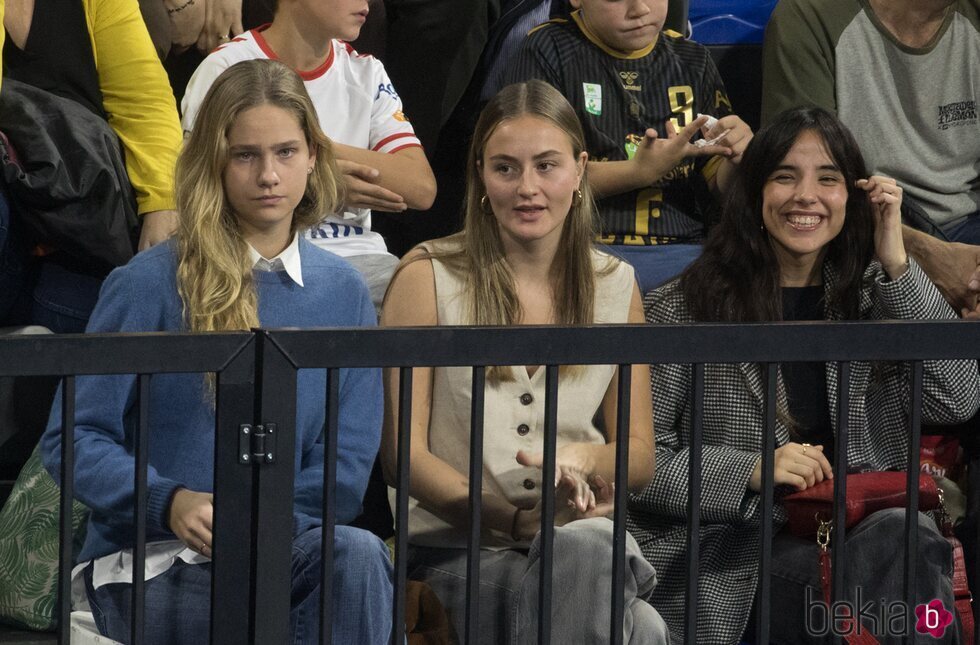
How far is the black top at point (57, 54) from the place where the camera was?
11.2 feet

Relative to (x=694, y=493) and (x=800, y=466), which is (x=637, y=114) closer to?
(x=800, y=466)

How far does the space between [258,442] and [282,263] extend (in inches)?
33.7

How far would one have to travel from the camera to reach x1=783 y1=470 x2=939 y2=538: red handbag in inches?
115

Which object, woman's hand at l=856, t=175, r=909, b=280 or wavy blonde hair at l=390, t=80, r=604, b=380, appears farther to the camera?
woman's hand at l=856, t=175, r=909, b=280

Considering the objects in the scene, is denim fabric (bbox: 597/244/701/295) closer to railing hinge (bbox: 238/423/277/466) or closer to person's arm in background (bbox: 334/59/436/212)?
person's arm in background (bbox: 334/59/436/212)

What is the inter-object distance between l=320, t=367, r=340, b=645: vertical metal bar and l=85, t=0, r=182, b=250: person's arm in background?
59.0 inches

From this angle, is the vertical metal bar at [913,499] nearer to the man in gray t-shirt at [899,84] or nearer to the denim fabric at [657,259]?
the denim fabric at [657,259]

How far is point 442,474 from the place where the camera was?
283cm

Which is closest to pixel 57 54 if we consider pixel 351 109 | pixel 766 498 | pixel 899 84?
pixel 351 109

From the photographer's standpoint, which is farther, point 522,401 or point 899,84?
point 899,84

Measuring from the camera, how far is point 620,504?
87.0 inches

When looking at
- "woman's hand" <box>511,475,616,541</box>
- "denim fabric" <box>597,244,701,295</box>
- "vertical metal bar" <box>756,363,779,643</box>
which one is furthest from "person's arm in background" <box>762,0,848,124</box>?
"vertical metal bar" <box>756,363,779,643</box>

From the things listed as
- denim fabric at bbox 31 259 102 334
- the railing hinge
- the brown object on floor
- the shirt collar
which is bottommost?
the brown object on floor

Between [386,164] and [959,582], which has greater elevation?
[386,164]
